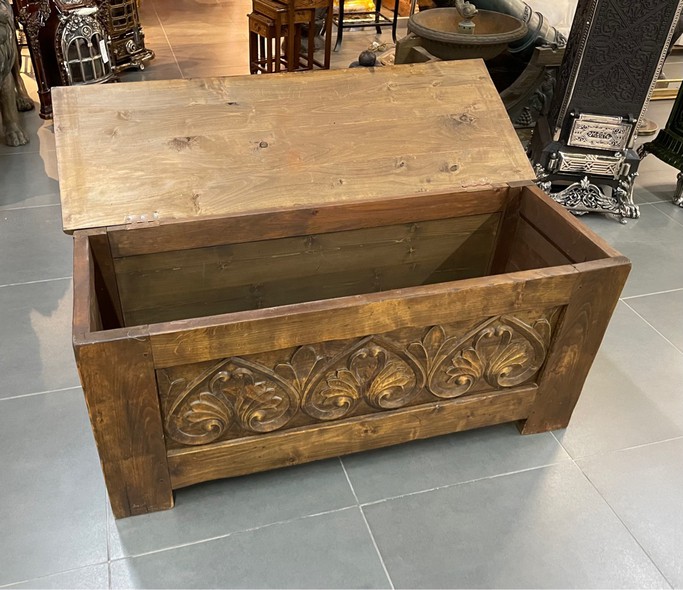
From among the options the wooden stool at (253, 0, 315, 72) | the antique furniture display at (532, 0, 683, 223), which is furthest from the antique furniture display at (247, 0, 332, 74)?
the antique furniture display at (532, 0, 683, 223)

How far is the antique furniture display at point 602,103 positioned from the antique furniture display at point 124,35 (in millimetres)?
3046

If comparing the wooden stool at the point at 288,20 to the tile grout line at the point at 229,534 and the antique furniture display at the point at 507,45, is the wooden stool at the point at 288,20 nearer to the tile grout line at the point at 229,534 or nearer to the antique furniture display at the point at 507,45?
the antique furniture display at the point at 507,45

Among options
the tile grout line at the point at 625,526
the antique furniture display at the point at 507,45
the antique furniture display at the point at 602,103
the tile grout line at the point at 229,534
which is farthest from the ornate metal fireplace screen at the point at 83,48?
the tile grout line at the point at 625,526

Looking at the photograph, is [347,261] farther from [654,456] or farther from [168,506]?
[654,456]

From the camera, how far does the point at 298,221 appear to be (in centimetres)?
189

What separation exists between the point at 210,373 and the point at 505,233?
3.77 feet

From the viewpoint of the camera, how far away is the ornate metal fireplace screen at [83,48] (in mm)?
3664

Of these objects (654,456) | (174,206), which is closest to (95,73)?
(174,206)

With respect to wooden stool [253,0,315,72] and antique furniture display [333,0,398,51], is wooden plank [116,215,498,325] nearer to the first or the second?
wooden stool [253,0,315,72]

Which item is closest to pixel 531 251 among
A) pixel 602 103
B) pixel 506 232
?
Result: pixel 506 232

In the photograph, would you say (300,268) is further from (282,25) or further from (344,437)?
(282,25)

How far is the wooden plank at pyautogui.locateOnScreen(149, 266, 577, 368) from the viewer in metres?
1.40

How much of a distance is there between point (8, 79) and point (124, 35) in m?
Answer: 1.40

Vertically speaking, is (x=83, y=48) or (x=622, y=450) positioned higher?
(x=83, y=48)
